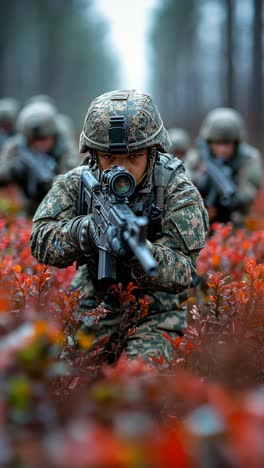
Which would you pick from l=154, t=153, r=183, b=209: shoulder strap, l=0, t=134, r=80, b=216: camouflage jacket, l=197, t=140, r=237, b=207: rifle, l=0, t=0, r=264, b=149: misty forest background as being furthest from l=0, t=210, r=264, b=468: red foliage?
l=0, t=0, r=264, b=149: misty forest background

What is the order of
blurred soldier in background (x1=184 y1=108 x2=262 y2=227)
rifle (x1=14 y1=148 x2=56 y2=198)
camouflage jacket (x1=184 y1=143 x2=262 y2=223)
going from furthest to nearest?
1. rifle (x1=14 y1=148 x2=56 y2=198)
2. camouflage jacket (x1=184 y1=143 x2=262 y2=223)
3. blurred soldier in background (x1=184 y1=108 x2=262 y2=227)

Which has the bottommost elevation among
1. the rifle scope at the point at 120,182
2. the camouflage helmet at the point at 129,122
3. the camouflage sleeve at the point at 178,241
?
the camouflage sleeve at the point at 178,241

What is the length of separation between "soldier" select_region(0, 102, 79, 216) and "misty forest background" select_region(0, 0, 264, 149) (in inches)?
345

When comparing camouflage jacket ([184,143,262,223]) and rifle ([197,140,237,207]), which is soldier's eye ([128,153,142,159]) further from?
camouflage jacket ([184,143,262,223])

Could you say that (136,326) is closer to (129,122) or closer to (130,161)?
(130,161)

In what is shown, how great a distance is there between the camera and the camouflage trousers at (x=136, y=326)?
3598 millimetres

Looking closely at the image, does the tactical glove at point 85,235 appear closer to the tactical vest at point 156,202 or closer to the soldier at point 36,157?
the tactical vest at point 156,202

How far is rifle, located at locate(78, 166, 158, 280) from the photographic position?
8.98 ft

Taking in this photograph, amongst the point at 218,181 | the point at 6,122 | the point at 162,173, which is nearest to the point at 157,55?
the point at 6,122

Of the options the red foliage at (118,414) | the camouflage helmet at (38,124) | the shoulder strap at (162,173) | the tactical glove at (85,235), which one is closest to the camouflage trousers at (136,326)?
the tactical glove at (85,235)

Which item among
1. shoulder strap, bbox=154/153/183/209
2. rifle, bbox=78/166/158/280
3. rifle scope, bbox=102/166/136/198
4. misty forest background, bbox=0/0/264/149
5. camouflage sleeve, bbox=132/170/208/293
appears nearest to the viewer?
rifle, bbox=78/166/158/280

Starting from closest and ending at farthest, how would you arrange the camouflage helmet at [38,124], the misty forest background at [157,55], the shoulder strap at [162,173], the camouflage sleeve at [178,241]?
1. the camouflage sleeve at [178,241]
2. the shoulder strap at [162,173]
3. the camouflage helmet at [38,124]
4. the misty forest background at [157,55]

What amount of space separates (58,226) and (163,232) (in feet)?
1.95

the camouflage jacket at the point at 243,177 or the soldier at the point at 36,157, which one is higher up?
the soldier at the point at 36,157
